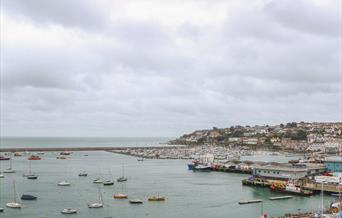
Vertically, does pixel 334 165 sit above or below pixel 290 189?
above

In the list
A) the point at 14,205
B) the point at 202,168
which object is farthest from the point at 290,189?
the point at 202,168

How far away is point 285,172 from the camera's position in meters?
46.3

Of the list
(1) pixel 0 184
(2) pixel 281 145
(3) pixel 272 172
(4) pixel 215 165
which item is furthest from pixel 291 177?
(2) pixel 281 145

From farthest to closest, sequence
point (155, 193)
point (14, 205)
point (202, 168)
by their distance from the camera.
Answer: point (202, 168)
point (155, 193)
point (14, 205)

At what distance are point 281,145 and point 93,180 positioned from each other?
85151 millimetres

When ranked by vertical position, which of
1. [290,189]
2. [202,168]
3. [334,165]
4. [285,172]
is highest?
[334,165]

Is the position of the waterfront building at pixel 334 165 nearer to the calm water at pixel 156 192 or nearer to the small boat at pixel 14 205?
the calm water at pixel 156 192

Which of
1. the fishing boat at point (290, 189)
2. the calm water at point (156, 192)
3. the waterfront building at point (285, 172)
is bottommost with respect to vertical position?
the calm water at point (156, 192)

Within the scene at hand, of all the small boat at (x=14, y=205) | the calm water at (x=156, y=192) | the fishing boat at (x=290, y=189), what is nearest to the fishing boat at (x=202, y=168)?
the calm water at (x=156, y=192)

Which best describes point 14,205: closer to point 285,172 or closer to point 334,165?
point 285,172

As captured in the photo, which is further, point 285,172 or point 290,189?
point 285,172

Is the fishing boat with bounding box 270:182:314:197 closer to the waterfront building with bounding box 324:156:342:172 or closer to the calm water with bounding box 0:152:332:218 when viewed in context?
the calm water with bounding box 0:152:332:218

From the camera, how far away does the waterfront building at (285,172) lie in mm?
46031

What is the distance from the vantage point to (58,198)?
36.7m
